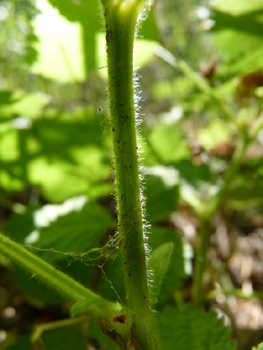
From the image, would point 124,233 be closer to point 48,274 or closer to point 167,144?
point 48,274

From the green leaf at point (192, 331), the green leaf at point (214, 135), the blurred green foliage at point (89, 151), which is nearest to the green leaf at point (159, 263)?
the green leaf at point (192, 331)

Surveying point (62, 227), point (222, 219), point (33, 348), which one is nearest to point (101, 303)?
point (62, 227)

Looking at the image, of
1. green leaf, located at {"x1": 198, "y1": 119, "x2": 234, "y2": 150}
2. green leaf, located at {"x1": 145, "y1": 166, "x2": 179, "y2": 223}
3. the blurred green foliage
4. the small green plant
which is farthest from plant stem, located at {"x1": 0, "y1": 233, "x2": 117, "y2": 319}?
green leaf, located at {"x1": 198, "y1": 119, "x2": 234, "y2": 150}

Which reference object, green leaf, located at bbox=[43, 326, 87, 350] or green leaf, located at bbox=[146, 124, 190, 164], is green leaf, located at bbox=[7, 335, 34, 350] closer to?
green leaf, located at bbox=[43, 326, 87, 350]

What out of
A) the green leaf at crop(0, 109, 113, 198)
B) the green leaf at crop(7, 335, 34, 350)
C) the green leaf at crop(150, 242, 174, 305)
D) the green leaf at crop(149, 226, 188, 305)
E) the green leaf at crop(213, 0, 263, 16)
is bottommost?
the green leaf at crop(7, 335, 34, 350)

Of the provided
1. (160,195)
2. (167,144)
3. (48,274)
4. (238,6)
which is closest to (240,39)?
(238,6)

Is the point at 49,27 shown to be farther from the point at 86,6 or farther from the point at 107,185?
the point at 107,185
